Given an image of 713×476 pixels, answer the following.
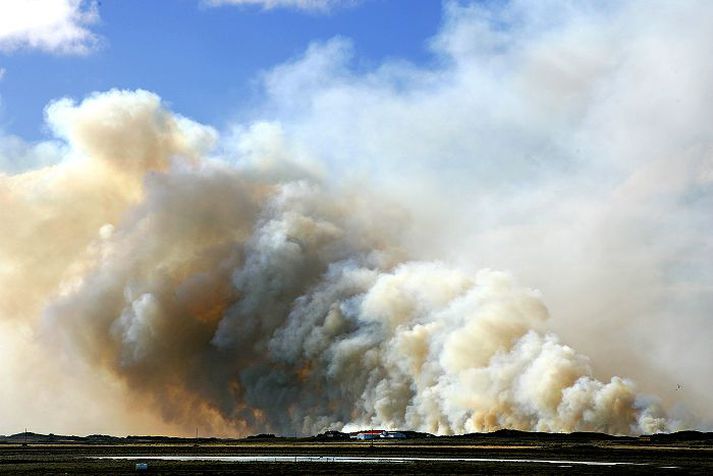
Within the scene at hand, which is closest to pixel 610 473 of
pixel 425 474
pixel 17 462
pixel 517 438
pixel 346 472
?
pixel 425 474

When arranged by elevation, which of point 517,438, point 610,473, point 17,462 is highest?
point 517,438

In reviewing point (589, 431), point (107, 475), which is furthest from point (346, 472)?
point (589, 431)

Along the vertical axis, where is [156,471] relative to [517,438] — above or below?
below

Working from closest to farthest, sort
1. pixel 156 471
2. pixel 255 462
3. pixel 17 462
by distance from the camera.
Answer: pixel 156 471, pixel 255 462, pixel 17 462

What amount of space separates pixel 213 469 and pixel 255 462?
1416cm

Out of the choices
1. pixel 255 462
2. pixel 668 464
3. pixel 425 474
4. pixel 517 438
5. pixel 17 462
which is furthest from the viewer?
pixel 517 438

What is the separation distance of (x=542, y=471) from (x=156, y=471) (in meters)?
37.5

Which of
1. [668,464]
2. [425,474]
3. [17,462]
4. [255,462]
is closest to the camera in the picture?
[425,474]

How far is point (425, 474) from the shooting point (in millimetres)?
81000

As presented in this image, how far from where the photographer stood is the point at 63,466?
333ft

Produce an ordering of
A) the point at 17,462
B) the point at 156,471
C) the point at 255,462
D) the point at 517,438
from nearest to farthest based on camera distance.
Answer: the point at 156,471 < the point at 255,462 < the point at 17,462 < the point at 517,438

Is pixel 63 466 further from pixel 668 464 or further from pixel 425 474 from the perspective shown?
pixel 668 464

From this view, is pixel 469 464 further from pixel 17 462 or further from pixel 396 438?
pixel 396 438

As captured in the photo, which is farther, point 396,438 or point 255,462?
point 396,438
